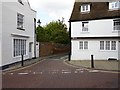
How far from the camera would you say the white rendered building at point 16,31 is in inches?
795

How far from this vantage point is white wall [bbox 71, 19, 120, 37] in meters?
27.7

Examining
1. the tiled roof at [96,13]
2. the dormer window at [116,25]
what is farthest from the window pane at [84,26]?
the dormer window at [116,25]

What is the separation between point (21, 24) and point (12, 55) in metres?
4.51

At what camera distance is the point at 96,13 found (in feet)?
95.2

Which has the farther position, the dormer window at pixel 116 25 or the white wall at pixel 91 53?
the white wall at pixel 91 53

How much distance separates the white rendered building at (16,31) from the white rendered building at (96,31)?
17.1 ft

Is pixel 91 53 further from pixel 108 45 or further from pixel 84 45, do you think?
pixel 108 45

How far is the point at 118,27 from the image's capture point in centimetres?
2753

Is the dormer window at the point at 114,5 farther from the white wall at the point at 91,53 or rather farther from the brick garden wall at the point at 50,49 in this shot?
the brick garden wall at the point at 50,49

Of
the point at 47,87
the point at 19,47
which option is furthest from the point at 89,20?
the point at 47,87

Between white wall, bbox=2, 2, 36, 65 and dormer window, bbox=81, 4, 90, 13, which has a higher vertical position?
dormer window, bbox=81, 4, 90, 13

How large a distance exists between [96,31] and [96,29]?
23 centimetres

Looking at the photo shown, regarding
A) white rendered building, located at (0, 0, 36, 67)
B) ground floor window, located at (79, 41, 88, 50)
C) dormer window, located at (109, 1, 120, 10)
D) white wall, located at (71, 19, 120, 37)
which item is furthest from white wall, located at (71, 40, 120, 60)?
white rendered building, located at (0, 0, 36, 67)

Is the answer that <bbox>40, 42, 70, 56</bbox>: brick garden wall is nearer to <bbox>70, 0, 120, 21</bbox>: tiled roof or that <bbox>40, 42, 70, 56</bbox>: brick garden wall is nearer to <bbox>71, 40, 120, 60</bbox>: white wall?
<bbox>71, 40, 120, 60</bbox>: white wall
